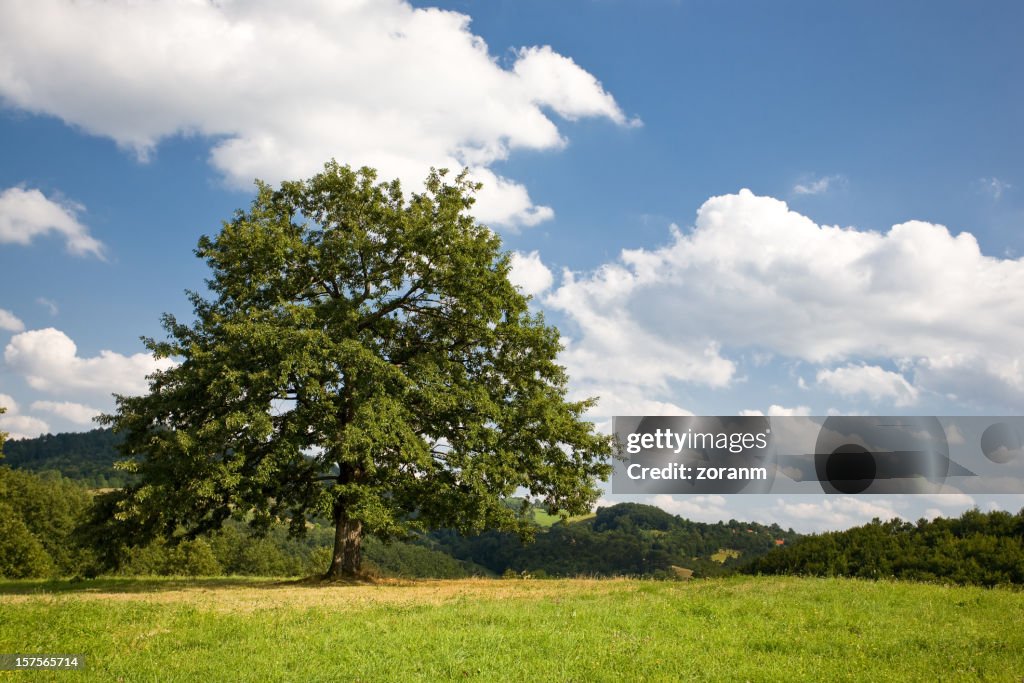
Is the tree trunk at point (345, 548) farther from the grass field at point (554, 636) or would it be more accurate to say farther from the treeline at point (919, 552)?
the treeline at point (919, 552)

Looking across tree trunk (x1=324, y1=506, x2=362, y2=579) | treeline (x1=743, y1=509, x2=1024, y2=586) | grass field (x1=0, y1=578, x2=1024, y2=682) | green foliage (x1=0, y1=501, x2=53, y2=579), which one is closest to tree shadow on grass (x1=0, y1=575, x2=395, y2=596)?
tree trunk (x1=324, y1=506, x2=362, y2=579)

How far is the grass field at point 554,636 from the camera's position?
10586 millimetres

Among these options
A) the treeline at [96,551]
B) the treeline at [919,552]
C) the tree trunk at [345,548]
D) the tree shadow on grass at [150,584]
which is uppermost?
the treeline at [919,552]

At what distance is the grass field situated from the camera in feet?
34.7

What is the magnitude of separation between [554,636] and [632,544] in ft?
216

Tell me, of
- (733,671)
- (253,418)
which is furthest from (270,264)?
(733,671)

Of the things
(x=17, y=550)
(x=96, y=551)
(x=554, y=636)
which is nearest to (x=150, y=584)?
(x=96, y=551)

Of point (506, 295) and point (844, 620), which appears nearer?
point (844, 620)

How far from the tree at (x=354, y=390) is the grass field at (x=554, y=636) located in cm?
538

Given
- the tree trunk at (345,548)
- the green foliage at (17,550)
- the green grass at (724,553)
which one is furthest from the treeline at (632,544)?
the green foliage at (17,550)

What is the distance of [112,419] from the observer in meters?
24.1

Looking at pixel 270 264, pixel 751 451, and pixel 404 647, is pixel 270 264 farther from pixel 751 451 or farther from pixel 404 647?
pixel 751 451

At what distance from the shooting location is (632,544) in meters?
74.8

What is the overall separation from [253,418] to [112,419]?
20.5 feet
